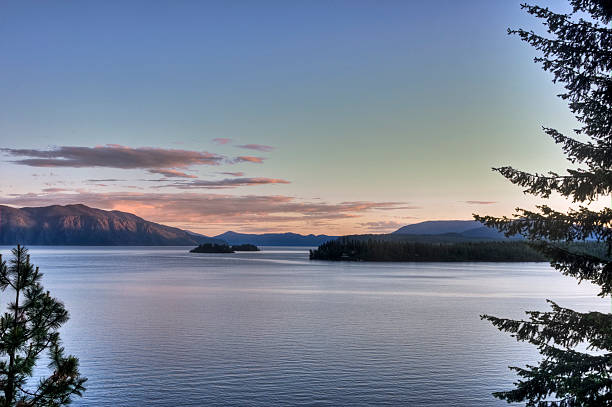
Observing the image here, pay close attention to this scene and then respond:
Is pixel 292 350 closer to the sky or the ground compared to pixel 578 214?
closer to the ground

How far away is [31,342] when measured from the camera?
13.3m

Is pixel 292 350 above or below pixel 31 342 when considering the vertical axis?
below

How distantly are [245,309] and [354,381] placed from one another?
99.2ft

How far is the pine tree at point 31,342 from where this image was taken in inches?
485

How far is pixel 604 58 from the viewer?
14102 millimetres

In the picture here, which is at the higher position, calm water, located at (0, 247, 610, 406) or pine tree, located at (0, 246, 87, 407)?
pine tree, located at (0, 246, 87, 407)

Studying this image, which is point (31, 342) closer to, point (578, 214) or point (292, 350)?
point (578, 214)

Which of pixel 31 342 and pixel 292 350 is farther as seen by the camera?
pixel 292 350

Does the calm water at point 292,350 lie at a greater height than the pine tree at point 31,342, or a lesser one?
lesser

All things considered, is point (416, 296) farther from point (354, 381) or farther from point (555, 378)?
point (555, 378)

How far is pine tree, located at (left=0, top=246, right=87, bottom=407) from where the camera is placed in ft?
40.4

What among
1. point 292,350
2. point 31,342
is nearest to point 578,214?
point 31,342

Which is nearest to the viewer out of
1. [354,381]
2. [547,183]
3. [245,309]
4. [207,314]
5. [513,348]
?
[547,183]

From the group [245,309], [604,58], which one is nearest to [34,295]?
[604,58]
